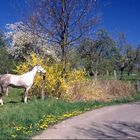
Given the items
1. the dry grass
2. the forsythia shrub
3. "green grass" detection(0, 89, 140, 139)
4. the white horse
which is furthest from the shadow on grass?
the forsythia shrub

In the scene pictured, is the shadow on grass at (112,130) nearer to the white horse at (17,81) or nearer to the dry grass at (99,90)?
the white horse at (17,81)

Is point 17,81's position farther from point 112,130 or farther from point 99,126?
point 112,130

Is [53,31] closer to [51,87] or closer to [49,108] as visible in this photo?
[51,87]

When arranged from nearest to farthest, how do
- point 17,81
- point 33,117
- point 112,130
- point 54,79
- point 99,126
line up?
1. point 112,130
2. point 99,126
3. point 33,117
4. point 17,81
5. point 54,79

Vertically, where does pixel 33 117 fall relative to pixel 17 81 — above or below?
below

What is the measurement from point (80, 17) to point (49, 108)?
7855 mm

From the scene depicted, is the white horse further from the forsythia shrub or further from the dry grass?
the dry grass

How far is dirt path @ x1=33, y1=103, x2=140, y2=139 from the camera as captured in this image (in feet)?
32.2

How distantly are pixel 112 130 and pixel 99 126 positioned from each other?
2.37ft

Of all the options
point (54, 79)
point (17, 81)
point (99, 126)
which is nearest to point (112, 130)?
point (99, 126)

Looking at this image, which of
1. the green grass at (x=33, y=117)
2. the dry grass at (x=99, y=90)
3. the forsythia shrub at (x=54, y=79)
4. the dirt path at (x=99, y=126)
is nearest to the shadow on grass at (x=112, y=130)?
the dirt path at (x=99, y=126)

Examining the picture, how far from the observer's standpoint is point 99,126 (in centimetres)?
→ 1124

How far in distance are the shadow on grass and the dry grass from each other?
803cm

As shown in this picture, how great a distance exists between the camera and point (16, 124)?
11.5 m
